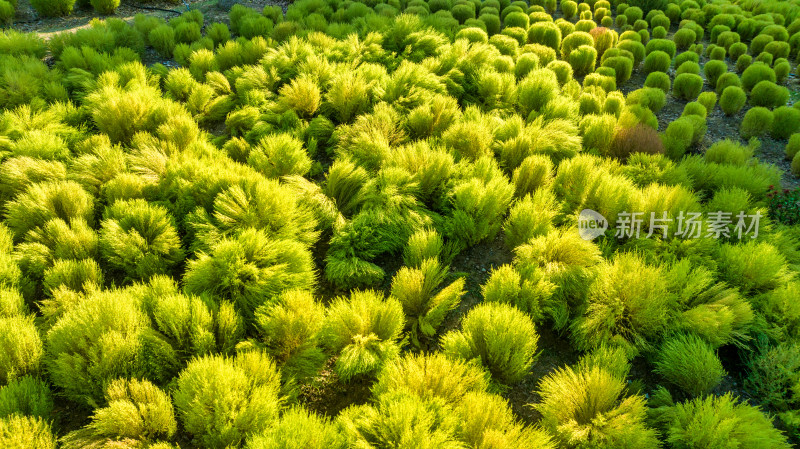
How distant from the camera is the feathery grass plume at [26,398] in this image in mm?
2467

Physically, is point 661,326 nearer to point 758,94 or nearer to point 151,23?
point 758,94

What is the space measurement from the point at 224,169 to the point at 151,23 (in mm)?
4197

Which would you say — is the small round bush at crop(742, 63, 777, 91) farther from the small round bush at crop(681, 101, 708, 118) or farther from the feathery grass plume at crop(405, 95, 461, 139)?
the feathery grass plume at crop(405, 95, 461, 139)

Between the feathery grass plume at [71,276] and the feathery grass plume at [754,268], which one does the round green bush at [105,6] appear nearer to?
the feathery grass plume at [71,276]

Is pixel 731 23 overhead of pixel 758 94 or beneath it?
overhead

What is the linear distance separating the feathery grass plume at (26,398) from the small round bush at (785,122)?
779 cm

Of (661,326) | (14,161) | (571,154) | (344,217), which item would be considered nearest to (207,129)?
(14,161)

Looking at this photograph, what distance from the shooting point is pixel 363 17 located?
734cm

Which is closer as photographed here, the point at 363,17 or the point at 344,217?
the point at 344,217

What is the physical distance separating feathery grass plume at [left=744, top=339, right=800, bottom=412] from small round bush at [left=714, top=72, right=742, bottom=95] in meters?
4.74

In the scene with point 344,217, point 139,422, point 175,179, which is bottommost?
point 139,422

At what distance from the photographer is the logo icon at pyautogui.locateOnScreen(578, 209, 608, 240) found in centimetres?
385

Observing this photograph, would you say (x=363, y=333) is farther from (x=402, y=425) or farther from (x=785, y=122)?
(x=785, y=122)

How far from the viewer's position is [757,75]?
20.8 ft
